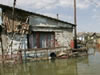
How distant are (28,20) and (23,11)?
3.66 ft

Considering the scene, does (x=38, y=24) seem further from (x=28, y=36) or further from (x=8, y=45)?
(x=8, y=45)

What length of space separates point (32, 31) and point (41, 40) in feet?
5.17

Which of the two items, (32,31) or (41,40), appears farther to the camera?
(41,40)

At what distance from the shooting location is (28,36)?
17250 mm

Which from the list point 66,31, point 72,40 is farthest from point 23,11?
point 72,40

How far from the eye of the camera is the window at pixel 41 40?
57.3 feet

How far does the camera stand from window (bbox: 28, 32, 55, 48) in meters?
17.5

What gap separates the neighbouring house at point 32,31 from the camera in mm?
16062

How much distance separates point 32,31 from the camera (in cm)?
1728

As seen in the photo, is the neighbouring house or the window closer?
the neighbouring house

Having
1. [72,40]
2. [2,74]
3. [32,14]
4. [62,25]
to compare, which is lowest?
[2,74]

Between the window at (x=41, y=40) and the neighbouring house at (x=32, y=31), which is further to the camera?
the window at (x=41, y=40)

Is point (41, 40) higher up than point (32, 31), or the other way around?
point (32, 31)

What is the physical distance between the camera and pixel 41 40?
18.0m
